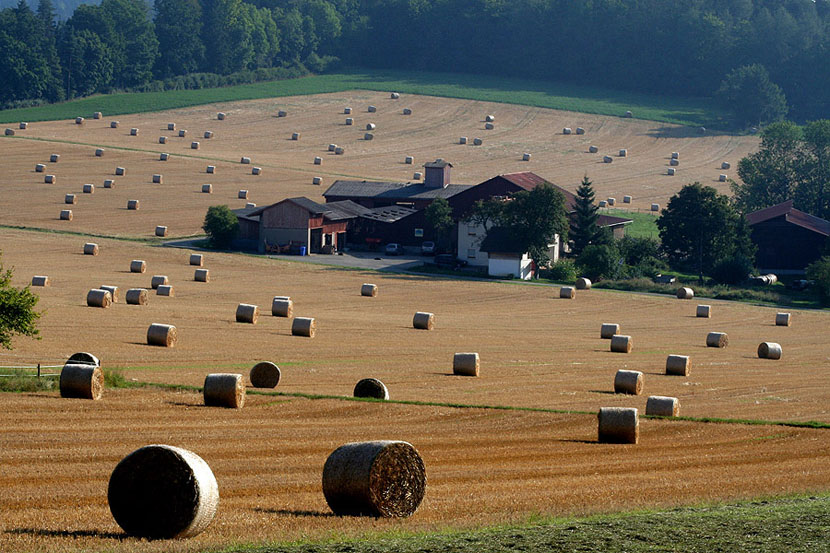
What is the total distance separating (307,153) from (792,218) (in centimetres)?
5559

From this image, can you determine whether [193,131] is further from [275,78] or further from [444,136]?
[275,78]

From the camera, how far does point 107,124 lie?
13550 cm

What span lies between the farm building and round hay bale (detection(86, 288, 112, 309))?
56.4 m

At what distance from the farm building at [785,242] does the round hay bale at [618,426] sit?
68664 millimetres

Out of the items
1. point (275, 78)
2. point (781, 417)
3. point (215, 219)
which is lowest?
point (781, 417)

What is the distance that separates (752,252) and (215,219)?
40.5m

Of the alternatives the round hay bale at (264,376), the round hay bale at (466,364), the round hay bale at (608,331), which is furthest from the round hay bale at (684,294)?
the round hay bale at (264,376)

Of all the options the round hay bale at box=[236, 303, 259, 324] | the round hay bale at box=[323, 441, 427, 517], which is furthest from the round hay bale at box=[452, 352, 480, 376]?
the round hay bale at box=[323, 441, 427, 517]

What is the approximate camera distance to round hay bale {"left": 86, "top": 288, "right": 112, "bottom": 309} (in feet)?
171

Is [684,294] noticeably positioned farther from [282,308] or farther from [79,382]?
[79,382]

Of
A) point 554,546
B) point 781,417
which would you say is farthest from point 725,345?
point 554,546

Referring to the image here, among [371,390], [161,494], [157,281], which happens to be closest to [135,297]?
[157,281]

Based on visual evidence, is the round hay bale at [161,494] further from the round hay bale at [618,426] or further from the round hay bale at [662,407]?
the round hay bale at [662,407]

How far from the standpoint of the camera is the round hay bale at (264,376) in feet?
109
